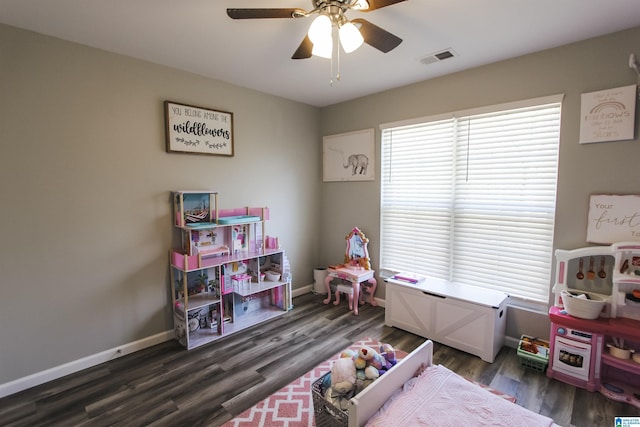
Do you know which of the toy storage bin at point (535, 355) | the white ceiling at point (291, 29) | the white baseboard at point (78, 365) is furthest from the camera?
the toy storage bin at point (535, 355)

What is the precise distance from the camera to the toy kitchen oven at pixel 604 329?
2.00 m

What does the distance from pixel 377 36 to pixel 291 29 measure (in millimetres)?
706

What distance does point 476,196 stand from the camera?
2830mm

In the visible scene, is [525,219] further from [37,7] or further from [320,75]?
[37,7]

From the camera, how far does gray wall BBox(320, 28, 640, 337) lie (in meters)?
2.12

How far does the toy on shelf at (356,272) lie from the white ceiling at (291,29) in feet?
6.26

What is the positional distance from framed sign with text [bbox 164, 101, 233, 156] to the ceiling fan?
1535 mm

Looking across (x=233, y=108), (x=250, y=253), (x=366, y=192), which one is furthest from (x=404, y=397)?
(x=233, y=108)

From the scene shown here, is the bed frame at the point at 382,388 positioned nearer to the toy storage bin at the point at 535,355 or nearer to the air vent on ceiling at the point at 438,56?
the toy storage bin at the point at 535,355

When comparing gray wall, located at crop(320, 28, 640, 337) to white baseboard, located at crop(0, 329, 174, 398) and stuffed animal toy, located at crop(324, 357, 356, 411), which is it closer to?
stuffed animal toy, located at crop(324, 357, 356, 411)

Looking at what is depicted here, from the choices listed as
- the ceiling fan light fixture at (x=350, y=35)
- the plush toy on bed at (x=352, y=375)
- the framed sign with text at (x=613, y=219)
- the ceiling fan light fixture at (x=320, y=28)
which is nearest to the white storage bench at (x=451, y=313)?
the framed sign with text at (x=613, y=219)

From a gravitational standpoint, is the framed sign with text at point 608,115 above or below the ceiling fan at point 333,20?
below

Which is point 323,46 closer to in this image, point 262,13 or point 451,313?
point 262,13

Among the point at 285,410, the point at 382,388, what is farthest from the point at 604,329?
the point at 285,410
